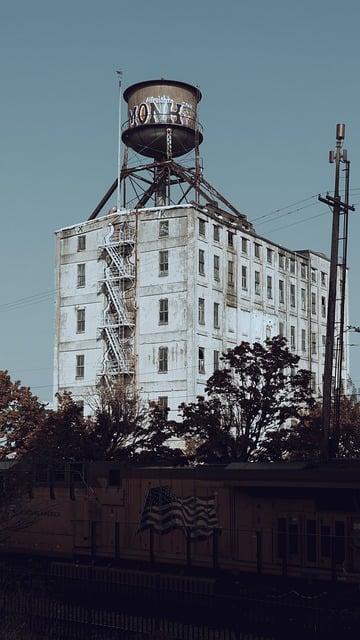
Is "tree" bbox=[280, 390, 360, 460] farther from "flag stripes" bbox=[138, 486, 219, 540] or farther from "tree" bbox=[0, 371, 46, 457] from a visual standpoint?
"tree" bbox=[0, 371, 46, 457]

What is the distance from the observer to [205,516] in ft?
118

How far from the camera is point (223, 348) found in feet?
300

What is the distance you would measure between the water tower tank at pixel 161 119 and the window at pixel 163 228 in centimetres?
837

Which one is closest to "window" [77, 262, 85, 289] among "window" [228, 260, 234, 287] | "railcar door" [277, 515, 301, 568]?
"window" [228, 260, 234, 287]

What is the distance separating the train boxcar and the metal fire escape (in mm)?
47413

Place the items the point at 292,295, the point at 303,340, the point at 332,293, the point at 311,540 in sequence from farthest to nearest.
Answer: the point at 303,340 < the point at 292,295 < the point at 332,293 < the point at 311,540

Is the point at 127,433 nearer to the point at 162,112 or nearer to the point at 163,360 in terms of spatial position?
the point at 163,360

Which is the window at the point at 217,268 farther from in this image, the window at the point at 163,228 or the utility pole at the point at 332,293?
the utility pole at the point at 332,293

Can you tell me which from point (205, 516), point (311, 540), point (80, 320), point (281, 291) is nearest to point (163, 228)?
point (80, 320)

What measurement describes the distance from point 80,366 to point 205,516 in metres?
59.0

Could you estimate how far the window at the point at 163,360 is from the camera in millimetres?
87375

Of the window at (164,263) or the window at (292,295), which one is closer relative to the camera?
→ the window at (164,263)

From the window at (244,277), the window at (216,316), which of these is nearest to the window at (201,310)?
the window at (216,316)

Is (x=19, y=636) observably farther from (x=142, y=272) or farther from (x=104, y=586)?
(x=142, y=272)
